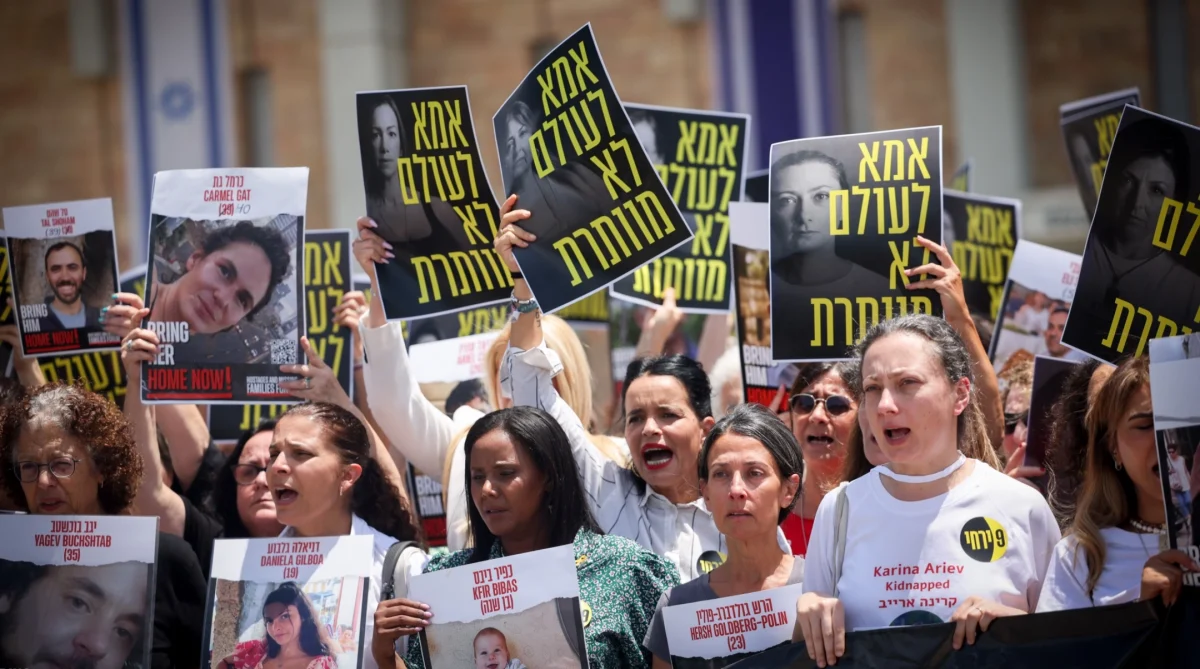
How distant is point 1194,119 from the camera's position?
45.9 feet

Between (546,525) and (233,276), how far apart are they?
57.6 inches

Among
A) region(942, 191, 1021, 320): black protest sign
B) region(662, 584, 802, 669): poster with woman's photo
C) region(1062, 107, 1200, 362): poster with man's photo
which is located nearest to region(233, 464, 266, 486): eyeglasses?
region(662, 584, 802, 669): poster with woman's photo

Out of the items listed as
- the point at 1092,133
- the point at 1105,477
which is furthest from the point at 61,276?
the point at 1092,133

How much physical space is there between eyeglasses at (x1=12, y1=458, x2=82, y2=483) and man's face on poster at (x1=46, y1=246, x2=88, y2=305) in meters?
0.92

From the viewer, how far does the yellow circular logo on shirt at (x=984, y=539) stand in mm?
3279

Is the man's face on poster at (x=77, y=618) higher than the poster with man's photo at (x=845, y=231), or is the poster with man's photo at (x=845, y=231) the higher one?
the poster with man's photo at (x=845, y=231)

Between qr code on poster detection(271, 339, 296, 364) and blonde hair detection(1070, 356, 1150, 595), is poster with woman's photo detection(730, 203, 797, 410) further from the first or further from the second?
blonde hair detection(1070, 356, 1150, 595)

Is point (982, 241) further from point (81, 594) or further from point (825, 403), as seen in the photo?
point (81, 594)

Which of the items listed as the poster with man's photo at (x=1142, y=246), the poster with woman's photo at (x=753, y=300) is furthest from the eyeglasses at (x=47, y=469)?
the poster with man's photo at (x=1142, y=246)

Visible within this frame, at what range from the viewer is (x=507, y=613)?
368 cm

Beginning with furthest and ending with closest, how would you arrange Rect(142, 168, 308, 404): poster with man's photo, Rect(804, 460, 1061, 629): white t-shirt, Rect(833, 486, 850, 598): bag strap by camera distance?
1. Rect(142, 168, 308, 404): poster with man's photo
2. Rect(833, 486, 850, 598): bag strap
3. Rect(804, 460, 1061, 629): white t-shirt

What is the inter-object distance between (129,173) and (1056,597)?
14.3 m

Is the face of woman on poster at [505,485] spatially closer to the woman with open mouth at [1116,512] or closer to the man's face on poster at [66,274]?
the woman with open mouth at [1116,512]

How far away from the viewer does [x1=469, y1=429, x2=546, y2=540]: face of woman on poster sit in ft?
12.9
